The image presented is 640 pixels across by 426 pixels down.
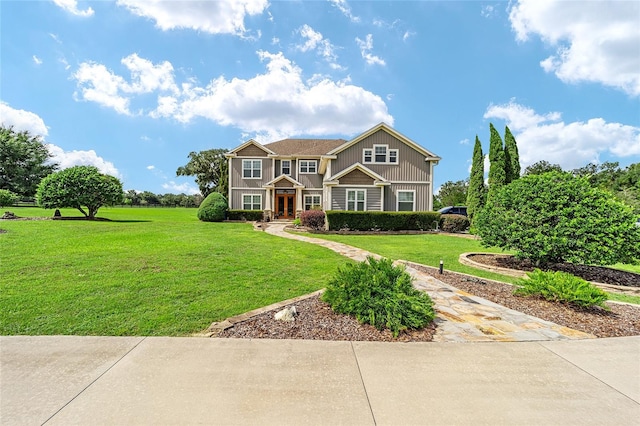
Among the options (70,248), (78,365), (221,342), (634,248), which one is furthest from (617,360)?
(70,248)

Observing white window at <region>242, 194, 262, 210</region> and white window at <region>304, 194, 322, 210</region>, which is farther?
white window at <region>242, 194, 262, 210</region>

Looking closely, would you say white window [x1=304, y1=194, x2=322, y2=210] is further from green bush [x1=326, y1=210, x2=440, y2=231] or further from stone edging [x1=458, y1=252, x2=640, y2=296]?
stone edging [x1=458, y1=252, x2=640, y2=296]

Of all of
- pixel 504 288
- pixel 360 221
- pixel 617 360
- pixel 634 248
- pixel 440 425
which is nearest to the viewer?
pixel 440 425

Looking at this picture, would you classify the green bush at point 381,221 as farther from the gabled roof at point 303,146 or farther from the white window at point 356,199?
the gabled roof at point 303,146

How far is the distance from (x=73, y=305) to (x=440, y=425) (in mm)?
5141

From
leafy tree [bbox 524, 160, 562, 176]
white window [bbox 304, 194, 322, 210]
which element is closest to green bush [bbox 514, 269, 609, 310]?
white window [bbox 304, 194, 322, 210]

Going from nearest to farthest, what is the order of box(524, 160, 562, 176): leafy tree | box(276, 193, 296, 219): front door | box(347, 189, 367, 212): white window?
box(347, 189, 367, 212): white window < box(276, 193, 296, 219): front door < box(524, 160, 562, 176): leafy tree

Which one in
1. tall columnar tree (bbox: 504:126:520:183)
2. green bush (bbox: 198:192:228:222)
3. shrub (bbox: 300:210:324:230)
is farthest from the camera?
green bush (bbox: 198:192:228:222)

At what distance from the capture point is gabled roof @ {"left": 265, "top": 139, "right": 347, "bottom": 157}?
25.0 meters

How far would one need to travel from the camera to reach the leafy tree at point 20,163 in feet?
126

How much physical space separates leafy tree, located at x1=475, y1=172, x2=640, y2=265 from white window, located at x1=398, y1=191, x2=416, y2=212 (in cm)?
1210

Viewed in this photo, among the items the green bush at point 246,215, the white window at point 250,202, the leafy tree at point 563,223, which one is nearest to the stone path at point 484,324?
the leafy tree at point 563,223

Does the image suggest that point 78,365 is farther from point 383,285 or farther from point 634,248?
point 634,248

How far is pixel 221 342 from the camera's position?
137 inches
